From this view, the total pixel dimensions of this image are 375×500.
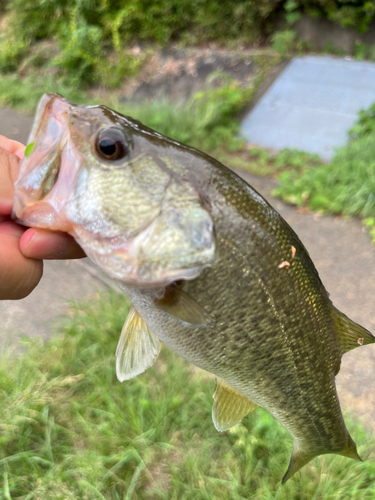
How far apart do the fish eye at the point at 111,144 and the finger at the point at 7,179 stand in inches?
12.0

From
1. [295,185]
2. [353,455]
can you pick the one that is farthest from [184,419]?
[295,185]

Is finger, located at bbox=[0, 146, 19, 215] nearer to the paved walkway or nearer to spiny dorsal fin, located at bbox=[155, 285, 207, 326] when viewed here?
spiny dorsal fin, located at bbox=[155, 285, 207, 326]

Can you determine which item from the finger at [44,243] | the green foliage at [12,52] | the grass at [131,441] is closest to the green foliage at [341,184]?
the grass at [131,441]

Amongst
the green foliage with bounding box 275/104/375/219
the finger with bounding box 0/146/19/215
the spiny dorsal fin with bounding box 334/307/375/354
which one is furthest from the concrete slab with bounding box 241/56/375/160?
the finger with bounding box 0/146/19/215

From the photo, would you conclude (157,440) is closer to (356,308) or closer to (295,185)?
(356,308)

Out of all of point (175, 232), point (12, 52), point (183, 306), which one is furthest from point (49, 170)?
point (12, 52)

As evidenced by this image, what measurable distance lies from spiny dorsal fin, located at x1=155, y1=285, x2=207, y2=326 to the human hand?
0.40 meters

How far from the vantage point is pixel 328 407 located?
4.89 feet

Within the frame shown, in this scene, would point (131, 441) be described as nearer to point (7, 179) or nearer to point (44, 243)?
point (44, 243)

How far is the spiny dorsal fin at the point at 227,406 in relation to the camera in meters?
1.60

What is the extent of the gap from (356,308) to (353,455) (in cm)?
215

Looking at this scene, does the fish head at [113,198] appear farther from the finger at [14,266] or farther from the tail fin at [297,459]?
the tail fin at [297,459]

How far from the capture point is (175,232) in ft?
3.74

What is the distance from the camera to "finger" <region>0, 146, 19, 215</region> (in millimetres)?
1200
